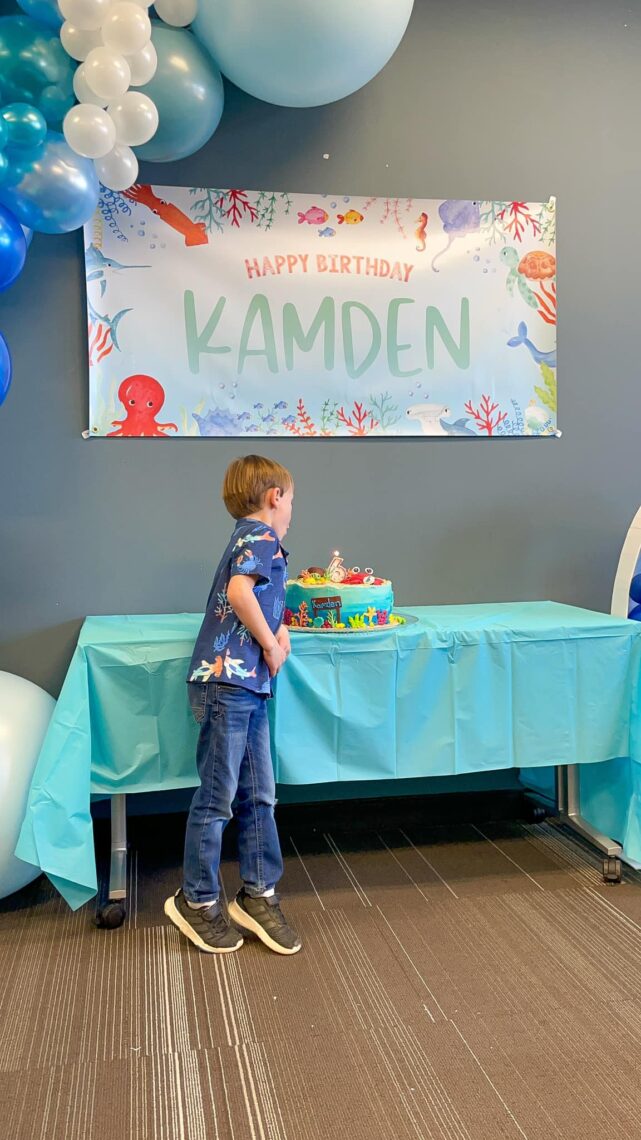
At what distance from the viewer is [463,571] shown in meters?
3.14

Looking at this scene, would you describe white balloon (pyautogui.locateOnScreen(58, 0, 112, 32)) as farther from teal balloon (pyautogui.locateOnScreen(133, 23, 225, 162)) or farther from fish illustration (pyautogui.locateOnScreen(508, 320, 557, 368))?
fish illustration (pyautogui.locateOnScreen(508, 320, 557, 368))

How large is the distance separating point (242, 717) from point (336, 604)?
1.41 feet

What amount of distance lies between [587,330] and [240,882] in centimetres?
208

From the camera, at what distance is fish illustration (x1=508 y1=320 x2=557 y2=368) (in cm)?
314

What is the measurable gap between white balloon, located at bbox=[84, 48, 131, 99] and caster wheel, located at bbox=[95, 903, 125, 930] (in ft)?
6.26

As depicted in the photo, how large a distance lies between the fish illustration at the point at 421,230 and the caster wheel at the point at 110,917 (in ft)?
7.01

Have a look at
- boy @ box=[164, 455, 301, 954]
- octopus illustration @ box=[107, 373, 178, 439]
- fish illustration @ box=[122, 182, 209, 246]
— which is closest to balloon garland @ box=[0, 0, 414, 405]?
fish illustration @ box=[122, 182, 209, 246]

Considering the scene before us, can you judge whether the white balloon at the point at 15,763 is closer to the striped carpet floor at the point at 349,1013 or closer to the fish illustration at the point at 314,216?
the striped carpet floor at the point at 349,1013

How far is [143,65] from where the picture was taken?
222 cm

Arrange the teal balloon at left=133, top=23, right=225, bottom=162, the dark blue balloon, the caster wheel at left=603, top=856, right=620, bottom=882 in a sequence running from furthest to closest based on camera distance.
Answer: the dark blue balloon
the caster wheel at left=603, top=856, right=620, bottom=882
the teal balloon at left=133, top=23, right=225, bottom=162

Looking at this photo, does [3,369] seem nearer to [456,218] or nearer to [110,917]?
[110,917]

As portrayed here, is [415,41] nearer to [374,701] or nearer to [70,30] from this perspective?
[70,30]

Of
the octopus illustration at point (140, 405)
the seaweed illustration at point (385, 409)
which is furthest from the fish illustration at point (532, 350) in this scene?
the octopus illustration at point (140, 405)

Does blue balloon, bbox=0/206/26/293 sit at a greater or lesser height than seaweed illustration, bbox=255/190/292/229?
lesser
